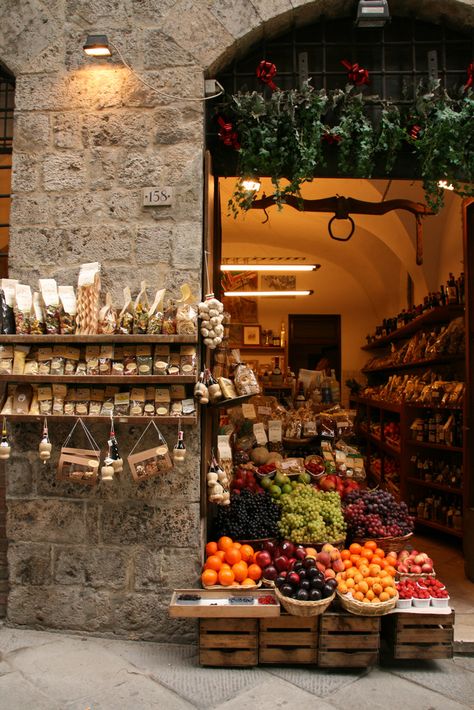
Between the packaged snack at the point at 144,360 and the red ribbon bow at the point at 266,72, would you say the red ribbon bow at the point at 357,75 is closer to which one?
the red ribbon bow at the point at 266,72

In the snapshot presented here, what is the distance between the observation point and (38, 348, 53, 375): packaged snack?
3637mm

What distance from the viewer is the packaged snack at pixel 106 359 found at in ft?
11.8

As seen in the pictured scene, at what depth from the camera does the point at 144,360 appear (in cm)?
358

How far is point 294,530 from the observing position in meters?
3.98

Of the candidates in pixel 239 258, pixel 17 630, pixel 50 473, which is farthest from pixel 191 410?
pixel 239 258

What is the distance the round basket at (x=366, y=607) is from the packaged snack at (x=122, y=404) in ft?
5.53

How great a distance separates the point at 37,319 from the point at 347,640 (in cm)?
266

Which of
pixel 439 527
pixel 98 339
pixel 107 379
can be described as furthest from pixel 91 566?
pixel 439 527

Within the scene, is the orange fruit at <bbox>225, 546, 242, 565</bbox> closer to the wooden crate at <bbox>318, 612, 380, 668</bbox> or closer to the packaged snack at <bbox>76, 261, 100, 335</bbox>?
the wooden crate at <bbox>318, 612, 380, 668</bbox>

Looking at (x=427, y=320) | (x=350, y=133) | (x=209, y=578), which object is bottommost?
(x=209, y=578)

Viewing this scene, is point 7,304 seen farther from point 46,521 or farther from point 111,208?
point 46,521

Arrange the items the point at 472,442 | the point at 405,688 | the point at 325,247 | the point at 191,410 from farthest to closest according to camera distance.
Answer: the point at 325,247, the point at 472,442, the point at 191,410, the point at 405,688

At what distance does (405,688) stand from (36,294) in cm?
317

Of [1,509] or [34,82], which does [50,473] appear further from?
[34,82]
